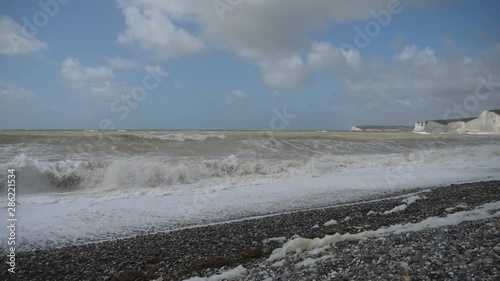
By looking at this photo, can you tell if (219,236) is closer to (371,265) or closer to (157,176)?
(371,265)

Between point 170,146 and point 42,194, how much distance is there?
1409 cm

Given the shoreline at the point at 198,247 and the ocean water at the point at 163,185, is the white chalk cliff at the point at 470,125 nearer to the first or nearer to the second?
the ocean water at the point at 163,185

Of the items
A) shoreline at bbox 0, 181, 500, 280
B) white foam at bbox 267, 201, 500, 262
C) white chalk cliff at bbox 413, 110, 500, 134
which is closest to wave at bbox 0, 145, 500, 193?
shoreline at bbox 0, 181, 500, 280

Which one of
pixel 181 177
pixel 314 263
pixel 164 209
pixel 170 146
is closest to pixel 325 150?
pixel 170 146

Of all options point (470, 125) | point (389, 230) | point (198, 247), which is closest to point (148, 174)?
point (198, 247)

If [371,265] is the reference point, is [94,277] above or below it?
below

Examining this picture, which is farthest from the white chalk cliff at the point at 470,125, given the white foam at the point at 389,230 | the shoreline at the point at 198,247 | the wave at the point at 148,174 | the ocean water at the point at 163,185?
the shoreline at the point at 198,247

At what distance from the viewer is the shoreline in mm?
5582

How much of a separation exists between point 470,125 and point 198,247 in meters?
90.2

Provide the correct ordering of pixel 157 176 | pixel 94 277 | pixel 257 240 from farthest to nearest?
1. pixel 157 176
2. pixel 257 240
3. pixel 94 277

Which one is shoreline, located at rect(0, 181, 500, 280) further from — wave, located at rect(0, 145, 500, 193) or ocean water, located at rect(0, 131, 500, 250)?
wave, located at rect(0, 145, 500, 193)

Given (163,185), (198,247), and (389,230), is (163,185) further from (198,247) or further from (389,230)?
(389,230)

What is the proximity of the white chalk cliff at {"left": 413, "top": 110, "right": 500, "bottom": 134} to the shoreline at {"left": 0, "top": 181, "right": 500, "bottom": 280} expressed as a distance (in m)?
74.6

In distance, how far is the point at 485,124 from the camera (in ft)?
244
